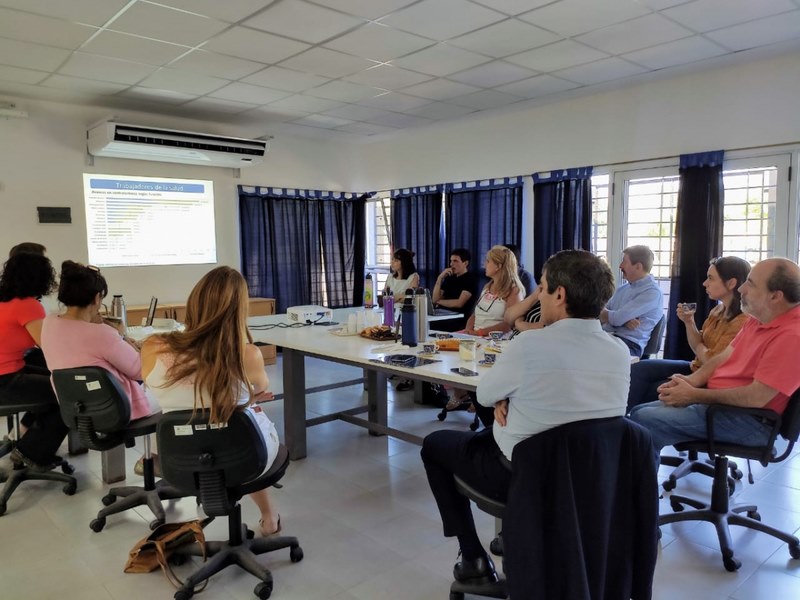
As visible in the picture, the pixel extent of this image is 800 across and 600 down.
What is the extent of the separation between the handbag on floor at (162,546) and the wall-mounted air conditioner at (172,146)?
3787 millimetres

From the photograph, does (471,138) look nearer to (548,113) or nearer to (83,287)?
(548,113)

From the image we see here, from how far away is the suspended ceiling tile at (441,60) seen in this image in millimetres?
3932

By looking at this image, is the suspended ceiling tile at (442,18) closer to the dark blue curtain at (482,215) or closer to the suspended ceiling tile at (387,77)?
the suspended ceiling tile at (387,77)

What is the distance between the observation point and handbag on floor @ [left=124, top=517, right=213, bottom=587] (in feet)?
7.71

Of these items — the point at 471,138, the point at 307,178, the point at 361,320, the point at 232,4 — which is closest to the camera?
the point at 232,4

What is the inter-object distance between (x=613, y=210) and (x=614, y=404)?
3.83 metres

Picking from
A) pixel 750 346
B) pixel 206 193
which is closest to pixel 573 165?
pixel 750 346

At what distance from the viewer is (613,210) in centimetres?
516

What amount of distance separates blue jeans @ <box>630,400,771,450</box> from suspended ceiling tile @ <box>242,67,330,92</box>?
339 cm

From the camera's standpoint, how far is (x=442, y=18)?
3.38 meters

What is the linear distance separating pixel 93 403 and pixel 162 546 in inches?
26.9

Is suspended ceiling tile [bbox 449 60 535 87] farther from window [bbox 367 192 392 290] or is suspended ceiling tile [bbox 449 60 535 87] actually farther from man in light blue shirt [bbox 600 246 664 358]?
window [bbox 367 192 392 290]

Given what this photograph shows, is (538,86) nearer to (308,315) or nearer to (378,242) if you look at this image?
(308,315)

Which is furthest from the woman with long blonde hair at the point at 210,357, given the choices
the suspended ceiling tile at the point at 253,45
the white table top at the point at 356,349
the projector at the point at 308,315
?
the suspended ceiling tile at the point at 253,45
